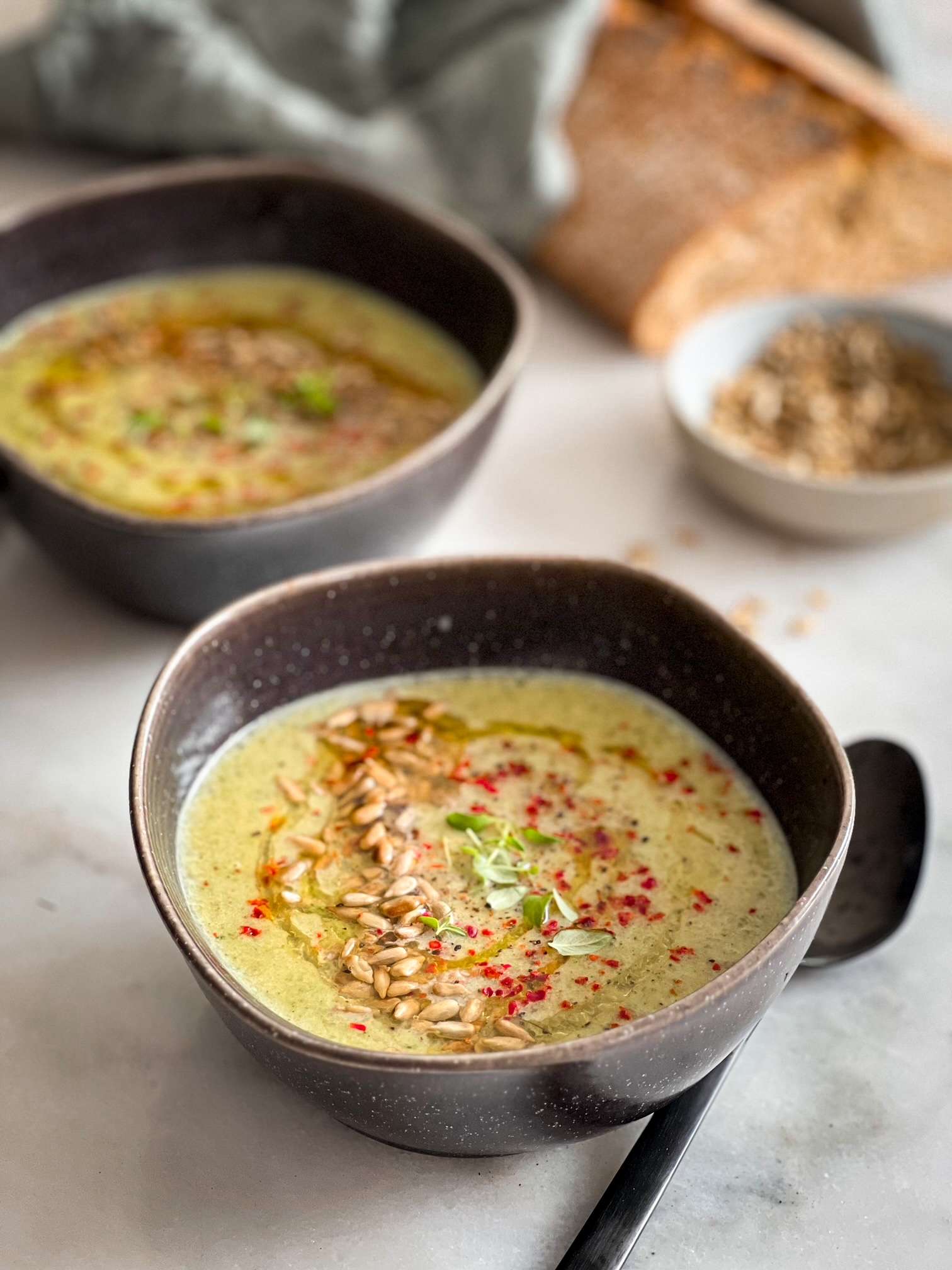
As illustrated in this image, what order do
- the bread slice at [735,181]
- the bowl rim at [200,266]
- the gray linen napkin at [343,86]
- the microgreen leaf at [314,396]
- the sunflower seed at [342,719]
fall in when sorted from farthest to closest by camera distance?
the gray linen napkin at [343,86]
the bread slice at [735,181]
the microgreen leaf at [314,396]
the bowl rim at [200,266]
the sunflower seed at [342,719]

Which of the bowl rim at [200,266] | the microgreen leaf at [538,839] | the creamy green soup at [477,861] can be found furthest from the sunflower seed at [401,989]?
the bowl rim at [200,266]

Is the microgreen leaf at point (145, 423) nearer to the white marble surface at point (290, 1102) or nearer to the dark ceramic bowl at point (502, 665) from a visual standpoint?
the white marble surface at point (290, 1102)

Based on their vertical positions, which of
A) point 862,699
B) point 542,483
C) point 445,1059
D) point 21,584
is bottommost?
point 21,584

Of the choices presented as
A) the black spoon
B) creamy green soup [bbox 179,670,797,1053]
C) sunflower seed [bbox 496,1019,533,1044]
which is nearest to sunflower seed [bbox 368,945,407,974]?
creamy green soup [bbox 179,670,797,1053]

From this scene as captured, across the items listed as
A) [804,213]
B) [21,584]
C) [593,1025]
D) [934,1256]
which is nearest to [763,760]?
[593,1025]

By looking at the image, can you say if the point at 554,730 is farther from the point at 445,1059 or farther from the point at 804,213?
the point at 804,213

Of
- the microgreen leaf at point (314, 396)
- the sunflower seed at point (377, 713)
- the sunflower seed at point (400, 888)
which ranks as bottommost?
the microgreen leaf at point (314, 396)
